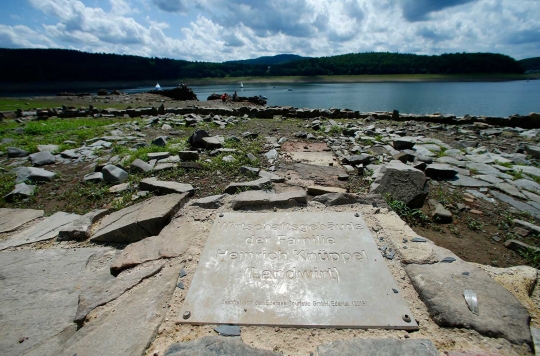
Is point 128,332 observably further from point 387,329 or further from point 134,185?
point 134,185

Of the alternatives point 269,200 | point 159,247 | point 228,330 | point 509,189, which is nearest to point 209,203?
point 269,200

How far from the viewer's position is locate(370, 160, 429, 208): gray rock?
139 inches

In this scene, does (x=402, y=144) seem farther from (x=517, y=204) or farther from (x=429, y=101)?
(x=429, y=101)

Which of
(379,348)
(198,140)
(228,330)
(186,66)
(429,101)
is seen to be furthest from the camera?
(186,66)

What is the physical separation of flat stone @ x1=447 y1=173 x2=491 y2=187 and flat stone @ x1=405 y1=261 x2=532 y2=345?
2675 mm

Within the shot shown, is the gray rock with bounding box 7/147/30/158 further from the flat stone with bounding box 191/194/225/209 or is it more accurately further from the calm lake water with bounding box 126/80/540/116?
the calm lake water with bounding box 126/80/540/116

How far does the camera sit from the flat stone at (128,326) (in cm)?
157

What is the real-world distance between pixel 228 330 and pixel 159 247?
1151 millimetres

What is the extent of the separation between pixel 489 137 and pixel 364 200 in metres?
7.38

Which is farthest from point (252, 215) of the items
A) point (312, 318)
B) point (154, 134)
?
point (154, 134)

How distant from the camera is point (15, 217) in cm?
349

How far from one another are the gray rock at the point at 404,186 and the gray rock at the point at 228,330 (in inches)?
104

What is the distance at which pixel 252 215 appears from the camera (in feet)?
9.23

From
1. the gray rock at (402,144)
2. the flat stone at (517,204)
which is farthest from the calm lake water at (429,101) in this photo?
the flat stone at (517,204)
